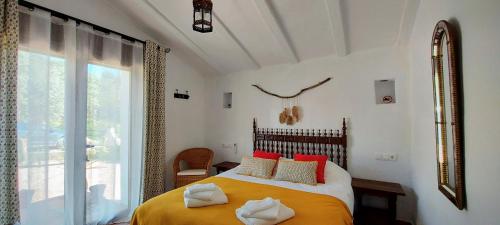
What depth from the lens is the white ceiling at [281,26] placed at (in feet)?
7.08

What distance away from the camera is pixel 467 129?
1.04 meters

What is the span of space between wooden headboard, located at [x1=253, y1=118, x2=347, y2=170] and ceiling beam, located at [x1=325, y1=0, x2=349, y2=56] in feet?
3.15

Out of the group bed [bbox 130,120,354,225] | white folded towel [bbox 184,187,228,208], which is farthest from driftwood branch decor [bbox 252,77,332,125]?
white folded towel [bbox 184,187,228,208]

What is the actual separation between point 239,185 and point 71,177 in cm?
178

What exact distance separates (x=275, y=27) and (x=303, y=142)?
1.70 meters

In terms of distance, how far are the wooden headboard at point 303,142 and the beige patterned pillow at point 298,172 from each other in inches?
22.4

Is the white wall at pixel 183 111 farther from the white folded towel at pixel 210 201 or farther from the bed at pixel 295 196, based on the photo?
the white folded towel at pixel 210 201

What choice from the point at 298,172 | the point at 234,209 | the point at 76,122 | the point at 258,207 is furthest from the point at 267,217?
the point at 76,122

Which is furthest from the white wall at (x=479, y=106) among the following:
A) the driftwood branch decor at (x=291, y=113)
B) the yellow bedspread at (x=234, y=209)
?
the driftwood branch decor at (x=291, y=113)

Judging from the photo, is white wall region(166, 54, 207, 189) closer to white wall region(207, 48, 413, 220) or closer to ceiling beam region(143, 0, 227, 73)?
ceiling beam region(143, 0, 227, 73)

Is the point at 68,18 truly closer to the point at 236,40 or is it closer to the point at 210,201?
the point at 236,40

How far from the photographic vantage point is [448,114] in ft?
4.19

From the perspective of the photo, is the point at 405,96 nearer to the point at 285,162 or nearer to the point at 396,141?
the point at 396,141

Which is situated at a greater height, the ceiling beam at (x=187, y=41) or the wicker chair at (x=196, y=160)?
the ceiling beam at (x=187, y=41)
